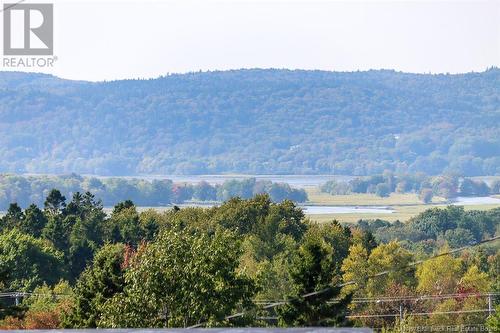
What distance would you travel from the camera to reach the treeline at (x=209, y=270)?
3966cm

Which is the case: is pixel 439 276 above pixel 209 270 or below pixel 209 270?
below

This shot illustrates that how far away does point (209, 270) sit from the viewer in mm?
40219

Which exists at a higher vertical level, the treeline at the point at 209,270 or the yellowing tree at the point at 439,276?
the treeline at the point at 209,270

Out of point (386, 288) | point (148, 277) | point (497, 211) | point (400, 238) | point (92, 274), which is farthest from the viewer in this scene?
point (497, 211)

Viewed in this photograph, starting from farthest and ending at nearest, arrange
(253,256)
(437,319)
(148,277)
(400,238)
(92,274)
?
(400,238) → (253,256) → (437,319) → (92,274) → (148,277)

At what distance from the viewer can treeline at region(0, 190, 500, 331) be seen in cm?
3966

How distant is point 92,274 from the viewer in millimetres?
48094

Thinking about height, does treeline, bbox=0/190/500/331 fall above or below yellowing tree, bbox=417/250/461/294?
above

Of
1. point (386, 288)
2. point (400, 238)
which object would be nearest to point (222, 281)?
point (386, 288)

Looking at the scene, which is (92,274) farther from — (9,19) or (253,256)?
(9,19)

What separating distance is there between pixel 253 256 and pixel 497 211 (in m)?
95.7

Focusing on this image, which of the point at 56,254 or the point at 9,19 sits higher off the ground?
the point at 9,19

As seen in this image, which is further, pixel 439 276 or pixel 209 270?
pixel 439 276

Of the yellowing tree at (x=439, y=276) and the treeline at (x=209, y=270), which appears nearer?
the treeline at (x=209, y=270)
